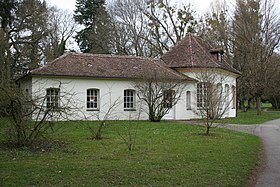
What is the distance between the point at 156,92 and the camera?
24891 millimetres

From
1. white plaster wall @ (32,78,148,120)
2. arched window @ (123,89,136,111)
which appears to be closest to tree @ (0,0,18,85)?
white plaster wall @ (32,78,148,120)

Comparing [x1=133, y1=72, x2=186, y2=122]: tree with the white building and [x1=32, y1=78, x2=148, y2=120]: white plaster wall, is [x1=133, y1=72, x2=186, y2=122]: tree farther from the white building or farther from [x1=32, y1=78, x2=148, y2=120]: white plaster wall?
[x1=32, y1=78, x2=148, y2=120]: white plaster wall


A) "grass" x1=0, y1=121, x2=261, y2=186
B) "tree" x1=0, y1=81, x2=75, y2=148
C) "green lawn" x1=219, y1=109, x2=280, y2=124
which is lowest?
"grass" x1=0, y1=121, x2=261, y2=186

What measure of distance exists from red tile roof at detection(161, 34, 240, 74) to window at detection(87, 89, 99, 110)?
718 centimetres

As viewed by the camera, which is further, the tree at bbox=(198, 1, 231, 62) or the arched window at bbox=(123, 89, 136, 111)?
the tree at bbox=(198, 1, 231, 62)

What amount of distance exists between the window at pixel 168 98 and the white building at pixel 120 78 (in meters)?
1.04

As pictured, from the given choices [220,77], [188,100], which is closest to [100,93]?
[188,100]

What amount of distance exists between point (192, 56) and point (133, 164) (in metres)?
21.7

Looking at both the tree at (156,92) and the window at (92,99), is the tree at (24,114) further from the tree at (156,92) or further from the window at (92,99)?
the window at (92,99)

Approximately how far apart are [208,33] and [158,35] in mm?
6406

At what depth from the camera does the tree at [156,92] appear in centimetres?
2477

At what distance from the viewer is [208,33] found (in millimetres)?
44594

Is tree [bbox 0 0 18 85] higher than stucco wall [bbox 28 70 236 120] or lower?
higher

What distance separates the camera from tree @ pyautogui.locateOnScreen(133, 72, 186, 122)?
24766 millimetres
